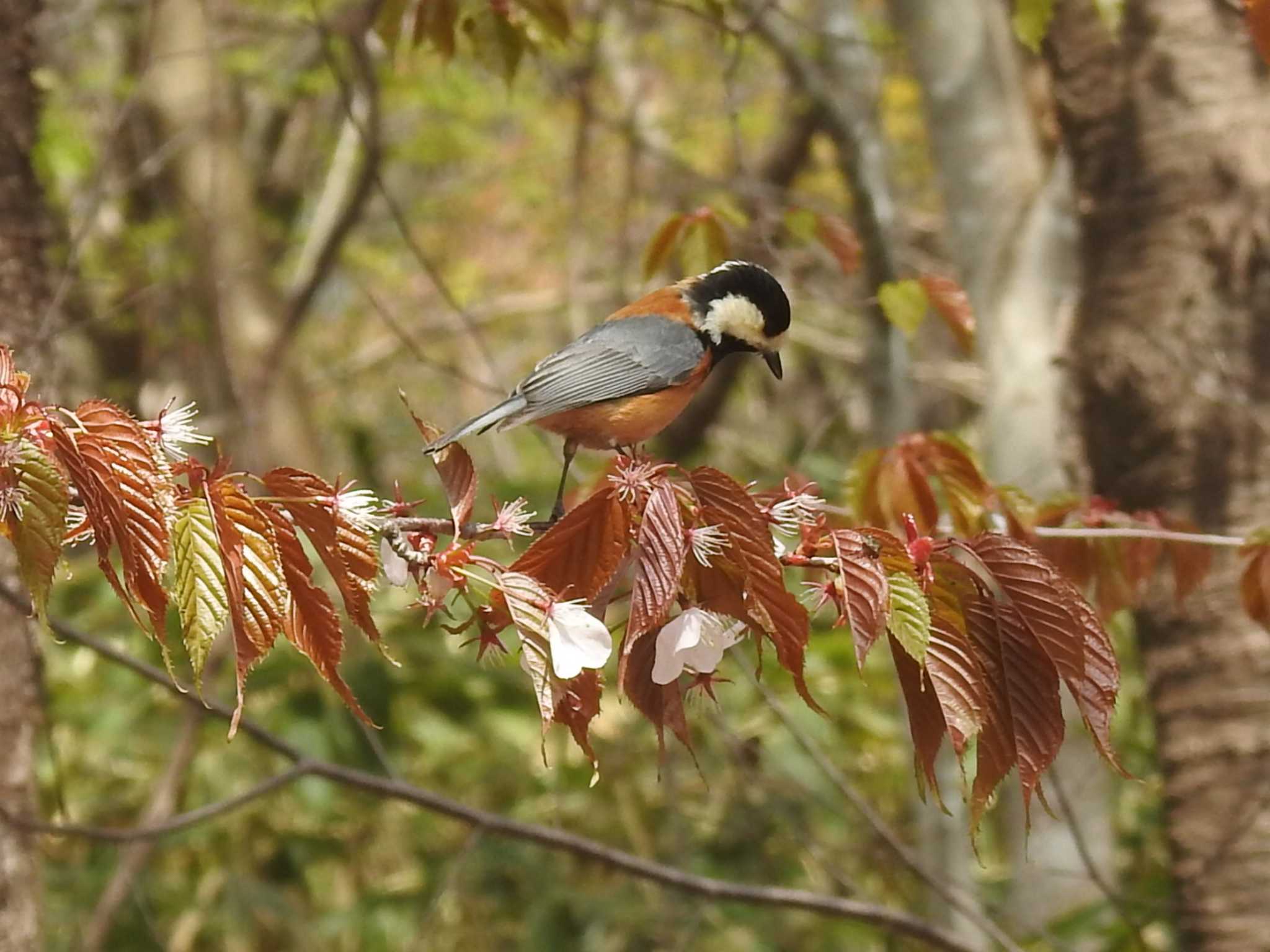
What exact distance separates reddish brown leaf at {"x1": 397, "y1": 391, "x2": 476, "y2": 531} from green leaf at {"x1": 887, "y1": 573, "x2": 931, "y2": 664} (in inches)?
20.4

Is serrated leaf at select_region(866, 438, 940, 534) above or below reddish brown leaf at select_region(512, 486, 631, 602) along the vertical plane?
below

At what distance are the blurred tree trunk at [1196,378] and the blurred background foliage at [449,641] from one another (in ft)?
1.00

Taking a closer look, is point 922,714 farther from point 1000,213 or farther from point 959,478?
point 1000,213

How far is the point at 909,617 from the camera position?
1.39 meters

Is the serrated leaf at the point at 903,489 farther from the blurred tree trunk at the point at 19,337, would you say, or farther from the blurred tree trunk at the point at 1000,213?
the blurred tree trunk at the point at 1000,213

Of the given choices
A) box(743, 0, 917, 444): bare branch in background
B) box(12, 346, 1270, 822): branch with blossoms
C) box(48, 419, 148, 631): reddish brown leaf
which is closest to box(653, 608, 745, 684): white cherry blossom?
box(12, 346, 1270, 822): branch with blossoms

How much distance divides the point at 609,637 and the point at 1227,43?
2.48 m

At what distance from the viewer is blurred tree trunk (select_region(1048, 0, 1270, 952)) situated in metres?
3.04

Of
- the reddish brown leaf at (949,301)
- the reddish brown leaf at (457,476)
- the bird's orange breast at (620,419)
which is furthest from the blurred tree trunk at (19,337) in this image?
the reddish brown leaf at (949,301)

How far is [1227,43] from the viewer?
124 inches

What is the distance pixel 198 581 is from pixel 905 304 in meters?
1.87

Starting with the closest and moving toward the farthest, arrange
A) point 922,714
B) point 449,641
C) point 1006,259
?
point 922,714 → point 1006,259 → point 449,641

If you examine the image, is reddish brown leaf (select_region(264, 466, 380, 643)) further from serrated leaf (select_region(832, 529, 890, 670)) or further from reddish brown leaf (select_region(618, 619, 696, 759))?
serrated leaf (select_region(832, 529, 890, 670))


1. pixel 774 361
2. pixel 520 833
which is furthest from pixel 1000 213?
pixel 520 833
